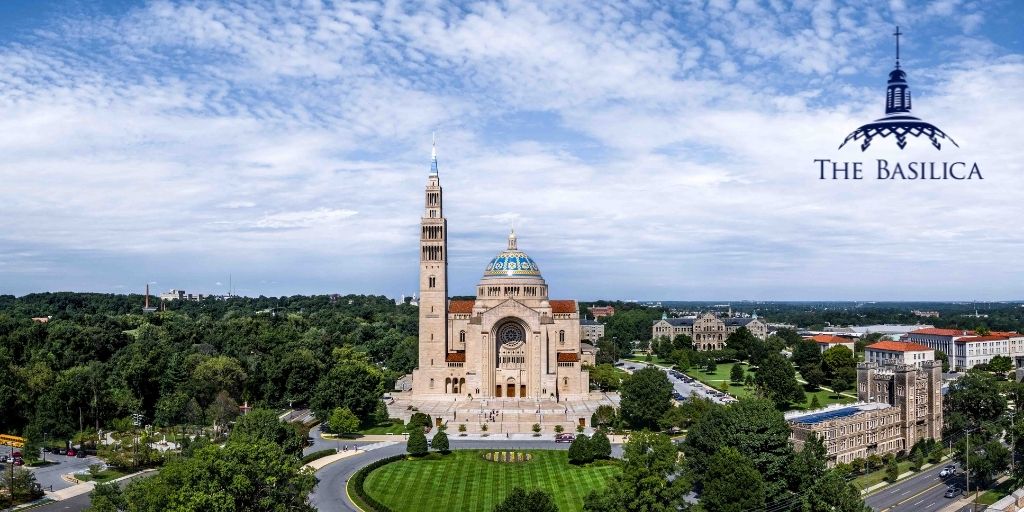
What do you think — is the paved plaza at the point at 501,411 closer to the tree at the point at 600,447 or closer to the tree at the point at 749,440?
the tree at the point at 600,447

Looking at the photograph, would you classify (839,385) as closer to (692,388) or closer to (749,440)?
(692,388)

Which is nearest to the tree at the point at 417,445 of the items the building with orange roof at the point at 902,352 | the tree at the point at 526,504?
the tree at the point at 526,504

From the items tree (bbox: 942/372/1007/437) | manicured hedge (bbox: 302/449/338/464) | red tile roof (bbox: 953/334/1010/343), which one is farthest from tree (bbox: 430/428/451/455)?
red tile roof (bbox: 953/334/1010/343)

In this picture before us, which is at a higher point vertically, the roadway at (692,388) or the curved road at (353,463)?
the roadway at (692,388)

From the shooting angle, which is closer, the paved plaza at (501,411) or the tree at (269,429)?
the tree at (269,429)

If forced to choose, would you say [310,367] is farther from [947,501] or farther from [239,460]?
[947,501]

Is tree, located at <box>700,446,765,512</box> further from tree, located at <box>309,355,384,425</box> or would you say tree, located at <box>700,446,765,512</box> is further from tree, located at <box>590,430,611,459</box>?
tree, located at <box>309,355,384,425</box>

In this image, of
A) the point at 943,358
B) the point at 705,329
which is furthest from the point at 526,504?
the point at 705,329

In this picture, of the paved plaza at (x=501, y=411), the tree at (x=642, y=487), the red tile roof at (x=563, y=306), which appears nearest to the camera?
the tree at (x=642, y=487)
